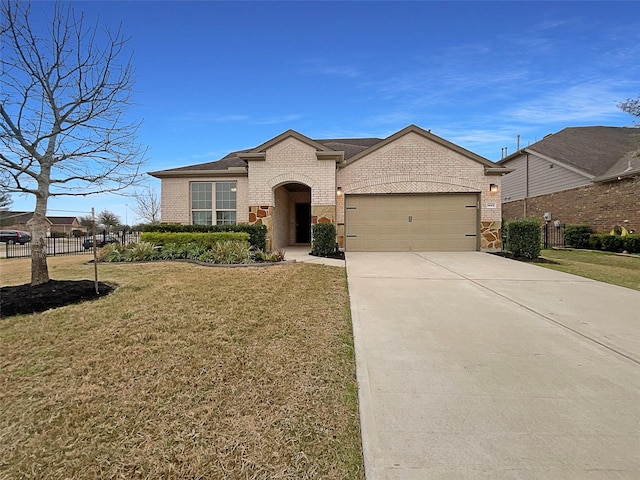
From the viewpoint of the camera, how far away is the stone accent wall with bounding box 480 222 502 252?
12.8 meters

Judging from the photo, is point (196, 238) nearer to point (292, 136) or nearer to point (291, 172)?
point (291, 172)

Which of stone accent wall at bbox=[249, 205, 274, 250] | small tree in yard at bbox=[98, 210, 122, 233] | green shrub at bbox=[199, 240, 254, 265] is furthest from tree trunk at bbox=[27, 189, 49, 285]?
stone accent wall at bbox=[249, 205, 274, 250]

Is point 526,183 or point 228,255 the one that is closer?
point 228,255

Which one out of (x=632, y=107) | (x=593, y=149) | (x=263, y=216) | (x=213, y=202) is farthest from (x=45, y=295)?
(x=593, y=149)

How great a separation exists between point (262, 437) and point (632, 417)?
2720mm

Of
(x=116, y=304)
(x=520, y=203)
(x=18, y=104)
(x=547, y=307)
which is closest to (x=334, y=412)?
(x=116, y=304)

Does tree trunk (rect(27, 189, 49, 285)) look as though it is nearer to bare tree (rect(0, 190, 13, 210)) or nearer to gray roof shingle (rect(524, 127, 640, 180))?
bare tree (rect(0, 190, 13, 210))

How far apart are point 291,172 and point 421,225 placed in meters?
5.78

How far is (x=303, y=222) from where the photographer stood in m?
17.6

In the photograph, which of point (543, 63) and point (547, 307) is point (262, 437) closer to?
point (547, 307)

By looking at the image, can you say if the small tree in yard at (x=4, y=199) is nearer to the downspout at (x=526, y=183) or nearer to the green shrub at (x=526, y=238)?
the green shrub at (x=526, y=238)

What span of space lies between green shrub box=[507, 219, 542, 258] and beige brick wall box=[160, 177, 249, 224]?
34.0 ft

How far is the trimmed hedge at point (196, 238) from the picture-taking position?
1029 centimetres

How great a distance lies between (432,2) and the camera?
10055mm
